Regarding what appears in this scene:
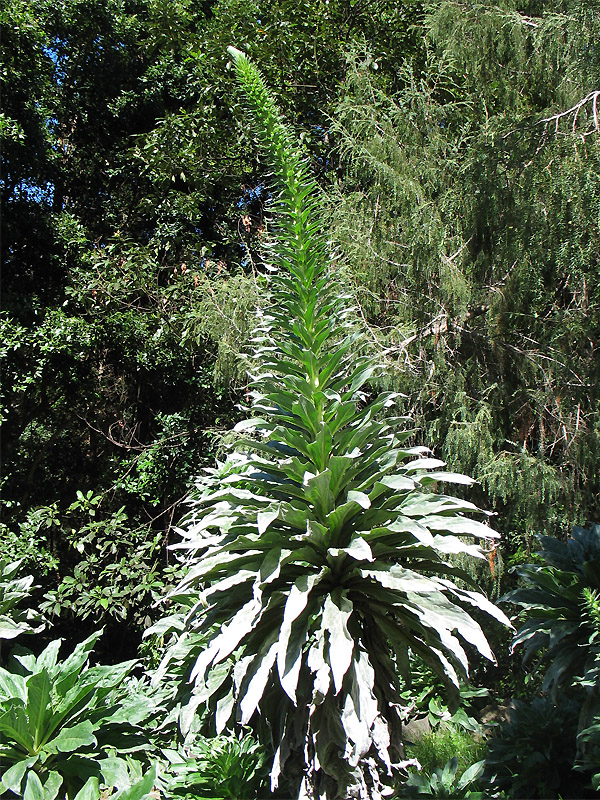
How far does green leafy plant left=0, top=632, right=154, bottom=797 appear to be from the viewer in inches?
93.3

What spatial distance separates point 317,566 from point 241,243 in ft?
14.3

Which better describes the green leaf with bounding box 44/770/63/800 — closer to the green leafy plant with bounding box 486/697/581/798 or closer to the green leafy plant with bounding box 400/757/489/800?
the green leafy plant with bounding box 400/757/489/800

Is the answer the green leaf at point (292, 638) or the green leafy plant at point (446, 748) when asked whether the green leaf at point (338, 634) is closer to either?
the green leaf at point (292, 638)

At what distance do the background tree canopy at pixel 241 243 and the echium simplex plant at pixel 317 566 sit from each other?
1.81 metres

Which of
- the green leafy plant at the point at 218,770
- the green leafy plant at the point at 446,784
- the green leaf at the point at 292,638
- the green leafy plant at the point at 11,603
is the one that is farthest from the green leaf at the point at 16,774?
the green leafy plant at the point at 446,784

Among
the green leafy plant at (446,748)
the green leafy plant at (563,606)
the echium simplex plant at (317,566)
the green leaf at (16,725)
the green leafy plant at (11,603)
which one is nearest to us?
the echium simplex plant at (317,566)

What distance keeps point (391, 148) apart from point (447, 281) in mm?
1221

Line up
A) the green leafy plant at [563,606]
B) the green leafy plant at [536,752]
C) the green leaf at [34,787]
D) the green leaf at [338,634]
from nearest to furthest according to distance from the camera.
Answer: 1. the green leaf at [338,634]
2. the green leaf at [34,787]
3. the green leafy plant at [536,752]
4. the green leafy plant at [563,606]

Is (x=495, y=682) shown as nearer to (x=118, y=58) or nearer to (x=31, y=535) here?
(x=31, y=535)

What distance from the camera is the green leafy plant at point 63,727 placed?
237cm

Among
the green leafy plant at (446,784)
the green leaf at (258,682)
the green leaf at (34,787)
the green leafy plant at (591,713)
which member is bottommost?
the green leafy plant at (446,784)

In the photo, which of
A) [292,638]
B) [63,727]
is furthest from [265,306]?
[63,727]

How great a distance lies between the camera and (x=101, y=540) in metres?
4.98

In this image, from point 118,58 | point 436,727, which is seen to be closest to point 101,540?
point 436,727
